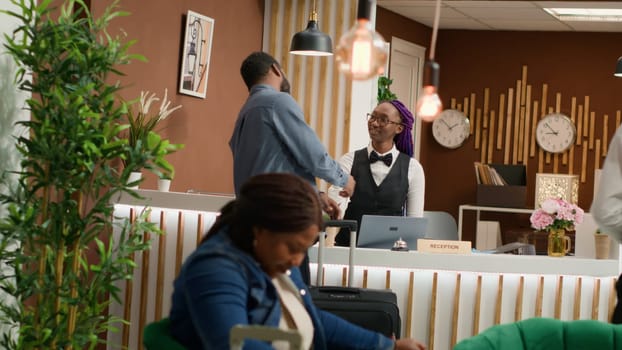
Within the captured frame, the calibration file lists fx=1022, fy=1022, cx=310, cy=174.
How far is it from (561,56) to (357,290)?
800cm

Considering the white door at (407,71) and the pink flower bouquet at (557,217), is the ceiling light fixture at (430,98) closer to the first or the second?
the pink flower bouquet at (557,217)

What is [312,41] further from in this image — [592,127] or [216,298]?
[592,127]

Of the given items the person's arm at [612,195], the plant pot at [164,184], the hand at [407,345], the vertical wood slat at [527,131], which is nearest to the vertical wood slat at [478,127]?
the vertical wood slat at [527,131]

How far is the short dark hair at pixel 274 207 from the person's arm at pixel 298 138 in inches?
70.7

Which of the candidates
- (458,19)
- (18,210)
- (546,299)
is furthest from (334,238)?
(458,19)

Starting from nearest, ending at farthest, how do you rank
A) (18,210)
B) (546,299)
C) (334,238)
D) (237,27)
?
(18,210) → (546,299) → (334,238) → (237,27)

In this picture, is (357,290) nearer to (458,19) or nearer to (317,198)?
(317,198)

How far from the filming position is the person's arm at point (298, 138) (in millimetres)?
4277

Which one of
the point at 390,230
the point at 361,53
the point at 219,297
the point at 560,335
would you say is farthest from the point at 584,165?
the point at 219,297

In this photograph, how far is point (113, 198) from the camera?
5480 millimetres

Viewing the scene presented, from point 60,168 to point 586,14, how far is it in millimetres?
6827

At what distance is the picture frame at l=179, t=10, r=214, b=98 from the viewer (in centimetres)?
680

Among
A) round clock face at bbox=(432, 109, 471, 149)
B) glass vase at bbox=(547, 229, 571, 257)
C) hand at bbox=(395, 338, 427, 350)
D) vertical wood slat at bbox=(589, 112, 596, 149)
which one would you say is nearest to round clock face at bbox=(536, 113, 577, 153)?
vertical wood slat at bbox=(589, 112, 596, 149)

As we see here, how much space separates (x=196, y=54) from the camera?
6.93m
